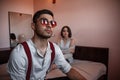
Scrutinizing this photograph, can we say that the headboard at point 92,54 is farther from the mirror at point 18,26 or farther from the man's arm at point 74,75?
the man's arm at point 74,75

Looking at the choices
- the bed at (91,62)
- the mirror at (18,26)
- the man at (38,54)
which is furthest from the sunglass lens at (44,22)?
the mirror at (18,26)

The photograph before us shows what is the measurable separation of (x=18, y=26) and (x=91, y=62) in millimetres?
1896

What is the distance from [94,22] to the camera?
3285 mm

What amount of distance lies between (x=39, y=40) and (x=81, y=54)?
8.15ft

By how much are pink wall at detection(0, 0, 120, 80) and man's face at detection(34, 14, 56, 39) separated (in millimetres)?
2280

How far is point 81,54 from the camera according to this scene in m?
3.48

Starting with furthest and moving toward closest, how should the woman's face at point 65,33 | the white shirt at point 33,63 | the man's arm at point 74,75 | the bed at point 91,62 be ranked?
the woman's face at point 65,33 → the bed at point 91,62 → the man's arm at point 74,75 → the white shirt at point 33,63

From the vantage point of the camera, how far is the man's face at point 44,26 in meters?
1.04

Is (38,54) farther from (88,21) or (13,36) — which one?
(13,36)

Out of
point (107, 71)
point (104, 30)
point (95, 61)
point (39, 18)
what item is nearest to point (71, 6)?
point (104, 30)

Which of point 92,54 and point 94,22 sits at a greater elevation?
point 94,22

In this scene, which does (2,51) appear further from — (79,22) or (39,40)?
(39,40)

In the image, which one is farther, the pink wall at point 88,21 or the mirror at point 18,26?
the mirror at point 18,26

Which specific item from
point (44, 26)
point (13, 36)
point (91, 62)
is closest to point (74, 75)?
point (44, 26)
